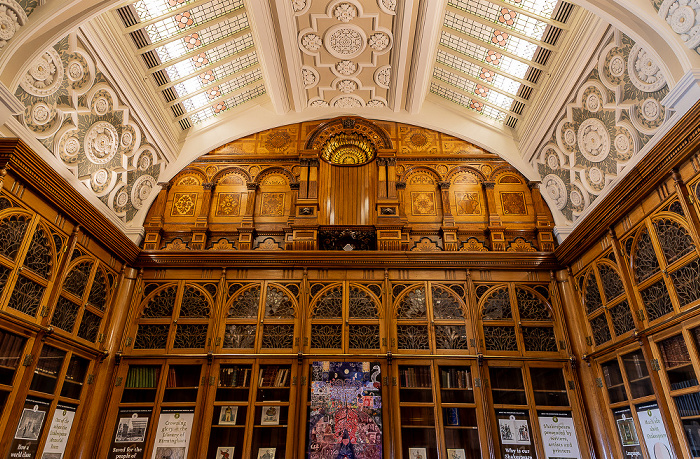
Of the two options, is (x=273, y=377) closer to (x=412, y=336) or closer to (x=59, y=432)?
(x=412, y=336)

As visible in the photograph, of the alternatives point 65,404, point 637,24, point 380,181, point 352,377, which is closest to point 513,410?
point 352,377

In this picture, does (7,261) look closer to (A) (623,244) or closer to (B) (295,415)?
(B) (295,415)

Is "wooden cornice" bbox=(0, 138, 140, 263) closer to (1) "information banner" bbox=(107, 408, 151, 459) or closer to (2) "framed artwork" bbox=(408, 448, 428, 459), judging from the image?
(1) "information banner" bbox=(107, 408, 151, 459)

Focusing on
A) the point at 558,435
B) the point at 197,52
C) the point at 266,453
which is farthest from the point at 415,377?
the point at 197,52

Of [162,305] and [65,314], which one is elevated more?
[162,305]

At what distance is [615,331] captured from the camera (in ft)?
20.2

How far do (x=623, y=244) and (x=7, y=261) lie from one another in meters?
7.61

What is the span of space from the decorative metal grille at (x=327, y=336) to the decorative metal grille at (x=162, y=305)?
2392 mm

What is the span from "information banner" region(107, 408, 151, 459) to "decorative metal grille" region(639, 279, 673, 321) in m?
6.94

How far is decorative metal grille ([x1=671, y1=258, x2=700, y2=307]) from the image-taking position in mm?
4742

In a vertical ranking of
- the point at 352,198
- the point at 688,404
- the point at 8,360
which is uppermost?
the point at 352,198

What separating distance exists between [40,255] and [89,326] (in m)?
1.47

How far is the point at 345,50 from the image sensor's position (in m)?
7.78

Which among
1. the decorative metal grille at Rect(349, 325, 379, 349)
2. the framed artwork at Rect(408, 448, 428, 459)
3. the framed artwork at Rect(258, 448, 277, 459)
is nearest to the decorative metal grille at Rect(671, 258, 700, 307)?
the framed artwork at Rect(408, 448, 428, 459)
